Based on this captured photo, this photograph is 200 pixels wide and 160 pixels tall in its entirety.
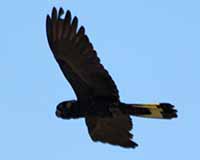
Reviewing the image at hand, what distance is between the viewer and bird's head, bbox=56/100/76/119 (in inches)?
559

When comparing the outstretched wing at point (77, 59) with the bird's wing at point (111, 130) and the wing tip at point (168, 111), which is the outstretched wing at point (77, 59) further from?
the wing tip at point (168, 111)

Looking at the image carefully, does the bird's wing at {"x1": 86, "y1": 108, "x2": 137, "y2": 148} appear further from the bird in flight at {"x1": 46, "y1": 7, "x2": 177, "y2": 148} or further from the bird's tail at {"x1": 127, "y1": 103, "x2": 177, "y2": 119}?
the bird's tail at {"x1": 127, "y1": 103, "x2": 177, "y2": 119}

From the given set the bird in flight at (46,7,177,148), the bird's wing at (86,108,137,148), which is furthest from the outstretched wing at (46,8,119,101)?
the bird's wing at (86,108,137,148)

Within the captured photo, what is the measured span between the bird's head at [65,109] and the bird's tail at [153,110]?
3.57 feet

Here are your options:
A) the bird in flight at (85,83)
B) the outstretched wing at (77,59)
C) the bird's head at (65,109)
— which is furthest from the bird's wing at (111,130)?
the outstretched wing at (77,59)

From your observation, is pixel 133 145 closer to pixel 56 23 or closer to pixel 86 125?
pixel 86 125

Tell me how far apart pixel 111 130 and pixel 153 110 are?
4.64 ft

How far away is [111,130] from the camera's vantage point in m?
14.8

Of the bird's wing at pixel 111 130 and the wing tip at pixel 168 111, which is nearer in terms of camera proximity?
the wing tip at pixel 168 111

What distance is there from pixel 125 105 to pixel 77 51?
130 centimetres

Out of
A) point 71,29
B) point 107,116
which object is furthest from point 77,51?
point 107,116

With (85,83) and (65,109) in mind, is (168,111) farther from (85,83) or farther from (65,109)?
(65,109)

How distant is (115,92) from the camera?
13883 mm

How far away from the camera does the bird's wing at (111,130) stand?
14.5 m
